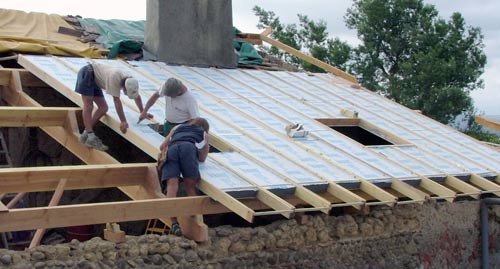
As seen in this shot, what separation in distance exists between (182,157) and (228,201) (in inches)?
29.0

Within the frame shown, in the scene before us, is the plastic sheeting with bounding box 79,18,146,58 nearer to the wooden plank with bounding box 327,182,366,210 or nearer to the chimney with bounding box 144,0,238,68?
the chimney with bounding box 144,0,238,68

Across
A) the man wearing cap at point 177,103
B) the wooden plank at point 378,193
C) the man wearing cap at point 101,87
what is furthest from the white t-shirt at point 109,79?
the wooden plank at point 378,193

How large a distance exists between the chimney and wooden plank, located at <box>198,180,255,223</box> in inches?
213

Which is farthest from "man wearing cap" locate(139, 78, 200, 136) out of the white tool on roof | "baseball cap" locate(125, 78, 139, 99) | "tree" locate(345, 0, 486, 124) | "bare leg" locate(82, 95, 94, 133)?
"tree" locate(345, 0, 486, 124)

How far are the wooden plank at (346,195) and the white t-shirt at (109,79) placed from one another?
268 cm

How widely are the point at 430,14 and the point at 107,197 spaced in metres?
16.4

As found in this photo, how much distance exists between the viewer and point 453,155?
1124cm

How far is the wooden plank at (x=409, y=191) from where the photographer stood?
900 cm

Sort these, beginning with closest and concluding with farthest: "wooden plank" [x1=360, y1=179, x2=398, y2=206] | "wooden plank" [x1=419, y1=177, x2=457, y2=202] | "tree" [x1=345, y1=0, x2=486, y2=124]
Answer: "wooden plank" [x1=360, y1=179, x2=398, y2=206] < "wooden plank" [x1=419, y1=177, x2=457, y2=202] < "tree" [x1=345, y1=0, x2=486, y2=124]

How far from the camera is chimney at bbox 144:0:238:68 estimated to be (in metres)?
12.9

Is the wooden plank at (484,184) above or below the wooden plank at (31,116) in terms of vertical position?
below

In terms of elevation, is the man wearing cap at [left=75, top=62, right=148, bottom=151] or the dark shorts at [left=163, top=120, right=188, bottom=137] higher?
the man wearing cap at [left=75, top=62, right=148, bottom=151]

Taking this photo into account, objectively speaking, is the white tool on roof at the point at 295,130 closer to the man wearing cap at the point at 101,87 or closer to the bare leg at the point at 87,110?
the man wearing cap at the point at 101,87

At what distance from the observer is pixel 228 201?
7504mm
